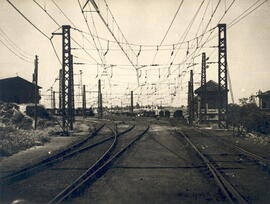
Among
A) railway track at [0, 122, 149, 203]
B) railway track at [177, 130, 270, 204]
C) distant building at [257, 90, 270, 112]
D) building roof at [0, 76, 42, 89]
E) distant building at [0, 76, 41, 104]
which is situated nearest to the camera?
railway track at [177, 130, 270, 204]

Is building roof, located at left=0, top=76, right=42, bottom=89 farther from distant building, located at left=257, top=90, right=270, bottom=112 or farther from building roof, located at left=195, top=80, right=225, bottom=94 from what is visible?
distant building, located at left=257, top=90, right=270, bottom=112

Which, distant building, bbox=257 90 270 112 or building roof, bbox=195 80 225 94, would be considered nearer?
distant building, bbox=257 90 270 112

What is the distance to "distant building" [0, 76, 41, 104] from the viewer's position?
50.7 metres

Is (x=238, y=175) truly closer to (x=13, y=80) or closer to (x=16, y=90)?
(x=16, y=90)

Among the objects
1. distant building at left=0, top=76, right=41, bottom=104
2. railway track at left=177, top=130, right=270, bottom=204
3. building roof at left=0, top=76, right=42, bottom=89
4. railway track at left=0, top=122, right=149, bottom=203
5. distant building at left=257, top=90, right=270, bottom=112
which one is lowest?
railway track at left=0, top=122, right=149, bottom=203

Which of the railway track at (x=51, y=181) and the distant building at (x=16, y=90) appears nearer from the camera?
the railway track at (x=51, y=181)

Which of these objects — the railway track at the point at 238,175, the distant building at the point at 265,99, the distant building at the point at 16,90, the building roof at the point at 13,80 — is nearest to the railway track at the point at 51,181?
the railway track at the point at 238,175

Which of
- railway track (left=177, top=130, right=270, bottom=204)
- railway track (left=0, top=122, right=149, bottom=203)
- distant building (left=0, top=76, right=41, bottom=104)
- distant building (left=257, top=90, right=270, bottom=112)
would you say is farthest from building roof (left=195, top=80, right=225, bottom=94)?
railway track (left=0, top=122, right=149, bottom=203)

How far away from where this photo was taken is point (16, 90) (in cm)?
5162

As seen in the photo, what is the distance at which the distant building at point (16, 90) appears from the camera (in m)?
50.7

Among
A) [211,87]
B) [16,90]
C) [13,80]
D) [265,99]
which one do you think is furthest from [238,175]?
[13,80]

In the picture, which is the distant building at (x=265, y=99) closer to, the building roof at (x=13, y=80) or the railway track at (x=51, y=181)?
the railway track at (x=51, y=181)

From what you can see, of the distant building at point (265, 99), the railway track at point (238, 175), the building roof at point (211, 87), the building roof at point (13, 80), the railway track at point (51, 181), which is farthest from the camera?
the building roof at point (211, 87)

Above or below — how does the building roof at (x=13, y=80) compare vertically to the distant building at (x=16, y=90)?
above
